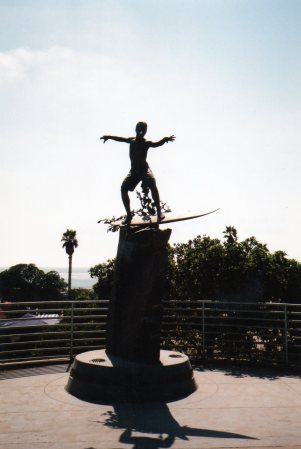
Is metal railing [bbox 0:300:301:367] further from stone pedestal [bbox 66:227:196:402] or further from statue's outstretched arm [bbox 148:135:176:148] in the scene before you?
statue's outstretched arm [bbox 148:135:176:148]

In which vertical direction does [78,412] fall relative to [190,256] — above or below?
below

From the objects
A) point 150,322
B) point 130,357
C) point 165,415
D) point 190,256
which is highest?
point 190,256

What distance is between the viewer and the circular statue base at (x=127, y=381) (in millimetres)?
7062

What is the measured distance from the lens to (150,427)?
19.1 ft

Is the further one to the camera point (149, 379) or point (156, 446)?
point (149, 379)

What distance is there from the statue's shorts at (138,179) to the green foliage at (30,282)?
68720 mm

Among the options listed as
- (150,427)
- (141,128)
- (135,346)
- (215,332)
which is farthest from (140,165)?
(150,427)

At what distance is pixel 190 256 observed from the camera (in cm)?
1423

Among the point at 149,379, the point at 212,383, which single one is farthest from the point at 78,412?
the point at 212,383

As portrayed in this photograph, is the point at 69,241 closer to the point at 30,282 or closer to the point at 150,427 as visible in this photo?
the point at 30,282

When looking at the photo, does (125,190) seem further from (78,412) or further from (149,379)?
(78,412)

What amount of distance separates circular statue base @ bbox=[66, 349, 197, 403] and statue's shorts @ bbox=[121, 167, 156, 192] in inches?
137

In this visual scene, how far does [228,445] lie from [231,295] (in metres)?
8.08

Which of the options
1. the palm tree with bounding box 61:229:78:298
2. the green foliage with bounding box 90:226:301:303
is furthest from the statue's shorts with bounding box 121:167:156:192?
the palm tree with bounding box 61:229:78:298
